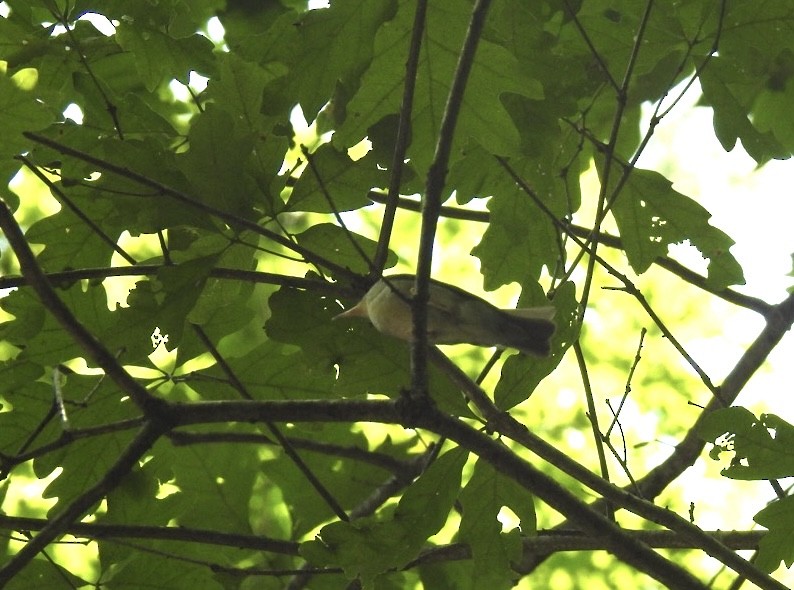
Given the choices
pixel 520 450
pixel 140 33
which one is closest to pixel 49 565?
pixel 140 33

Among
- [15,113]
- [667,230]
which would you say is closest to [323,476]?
[667,230]

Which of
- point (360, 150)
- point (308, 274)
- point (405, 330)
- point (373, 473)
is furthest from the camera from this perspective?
point (360, 150)

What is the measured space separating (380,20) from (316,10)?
6.9 inches

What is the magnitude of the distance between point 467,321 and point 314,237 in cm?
74

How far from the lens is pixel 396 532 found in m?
2.10

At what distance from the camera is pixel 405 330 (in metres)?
1.79

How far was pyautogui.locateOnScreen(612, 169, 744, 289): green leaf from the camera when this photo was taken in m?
2.71

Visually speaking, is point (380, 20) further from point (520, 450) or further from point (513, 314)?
point (520, 450)

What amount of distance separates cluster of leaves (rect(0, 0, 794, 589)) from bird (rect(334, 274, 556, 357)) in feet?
0.41

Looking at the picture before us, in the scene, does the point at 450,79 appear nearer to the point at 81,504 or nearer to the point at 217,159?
the point at 217,159

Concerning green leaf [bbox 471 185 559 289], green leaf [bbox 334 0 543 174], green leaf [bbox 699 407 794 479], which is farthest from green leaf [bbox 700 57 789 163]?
green leaf [bbox 699 407 794 479]

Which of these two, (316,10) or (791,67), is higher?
(791,67)

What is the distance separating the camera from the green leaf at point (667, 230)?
2.71 metres

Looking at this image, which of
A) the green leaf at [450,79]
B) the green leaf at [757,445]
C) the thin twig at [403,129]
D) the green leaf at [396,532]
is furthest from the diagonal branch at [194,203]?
the green leaf at [757,445]
